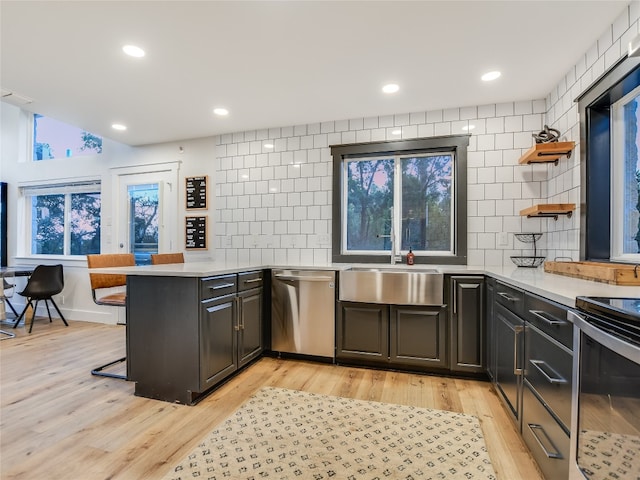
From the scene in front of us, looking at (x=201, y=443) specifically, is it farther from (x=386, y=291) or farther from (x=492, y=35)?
(x=492, y=35)

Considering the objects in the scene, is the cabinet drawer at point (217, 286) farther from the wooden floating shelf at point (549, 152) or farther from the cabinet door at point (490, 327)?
the wooden floating shelf at point (549, 152)

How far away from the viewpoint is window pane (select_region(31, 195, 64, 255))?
503 centimetres

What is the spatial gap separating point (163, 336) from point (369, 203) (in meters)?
2.36

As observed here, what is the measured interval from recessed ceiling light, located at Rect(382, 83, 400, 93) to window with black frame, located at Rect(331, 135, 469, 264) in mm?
623

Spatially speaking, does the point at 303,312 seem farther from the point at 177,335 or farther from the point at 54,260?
the point at 54,260

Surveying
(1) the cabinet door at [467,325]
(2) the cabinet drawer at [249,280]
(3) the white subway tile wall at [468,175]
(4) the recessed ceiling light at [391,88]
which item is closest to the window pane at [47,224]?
(3) the white subway tile wall at [468,175]

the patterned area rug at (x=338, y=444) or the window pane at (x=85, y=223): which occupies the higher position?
the window pane at (x=85, y=223)

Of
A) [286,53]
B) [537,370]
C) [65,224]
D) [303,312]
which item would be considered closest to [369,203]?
[303,312]

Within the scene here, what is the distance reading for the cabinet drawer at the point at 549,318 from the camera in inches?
48.0

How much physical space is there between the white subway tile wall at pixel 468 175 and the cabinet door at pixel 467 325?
2.07 feet

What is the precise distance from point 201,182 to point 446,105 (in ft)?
9.76

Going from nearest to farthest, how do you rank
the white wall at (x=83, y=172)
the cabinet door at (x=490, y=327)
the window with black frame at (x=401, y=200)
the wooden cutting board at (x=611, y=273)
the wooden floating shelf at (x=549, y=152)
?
1. the wooden cutting board at (x=611, y=273)
2. the cabinet door at (x=490, y=327)
3. the wooden floating shelf at (x=549, y=152)
4. the window with black frame at (x=401, y=200)
5. the white wall at (x=83, y=172)

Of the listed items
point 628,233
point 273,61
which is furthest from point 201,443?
point 628,233

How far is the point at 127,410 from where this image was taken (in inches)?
83.5
